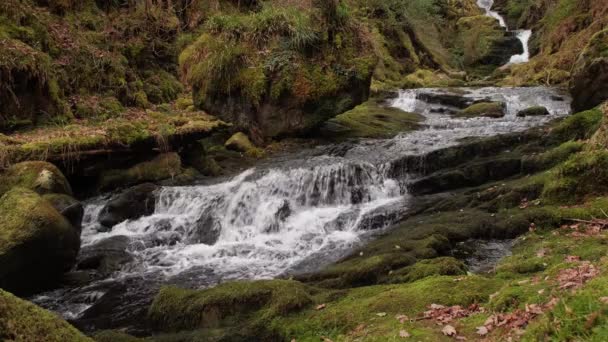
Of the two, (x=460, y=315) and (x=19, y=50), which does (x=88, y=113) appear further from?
(x=460, y=315)

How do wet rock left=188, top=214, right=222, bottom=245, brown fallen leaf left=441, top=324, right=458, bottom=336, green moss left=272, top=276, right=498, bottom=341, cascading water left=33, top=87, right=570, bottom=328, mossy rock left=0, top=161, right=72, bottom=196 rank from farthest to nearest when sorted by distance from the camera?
wet rock left=188, top=214, right=222, bottom=245
mossy rock left=0, top=161, right=72, bottom=196
cascading water left=33, top=87, right=570, bottom=328
green moss left=272, top=276, right=498, bottom=341
brown fallen leaf left=441, top=324, right=458, bottom=336

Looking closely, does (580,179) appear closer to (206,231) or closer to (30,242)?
(206,231)

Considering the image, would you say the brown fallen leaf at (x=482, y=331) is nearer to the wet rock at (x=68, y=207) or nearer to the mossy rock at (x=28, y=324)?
the mossy rock at (x=28, y=324)

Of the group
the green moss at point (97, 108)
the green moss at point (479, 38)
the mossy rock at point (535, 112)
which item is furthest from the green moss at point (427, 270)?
the green moss at point (479, 38)

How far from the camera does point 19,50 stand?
48.4 feet

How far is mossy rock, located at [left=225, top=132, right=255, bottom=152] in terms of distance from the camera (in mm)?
16297

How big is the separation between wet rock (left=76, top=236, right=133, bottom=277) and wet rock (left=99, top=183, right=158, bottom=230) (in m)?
1.11

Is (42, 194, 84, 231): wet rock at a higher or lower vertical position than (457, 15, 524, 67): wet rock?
lower

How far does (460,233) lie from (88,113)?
43.5 feet

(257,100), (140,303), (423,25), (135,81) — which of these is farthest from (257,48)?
(423,25)

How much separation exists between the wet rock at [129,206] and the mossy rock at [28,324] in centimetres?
970

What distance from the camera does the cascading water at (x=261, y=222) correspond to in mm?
9141

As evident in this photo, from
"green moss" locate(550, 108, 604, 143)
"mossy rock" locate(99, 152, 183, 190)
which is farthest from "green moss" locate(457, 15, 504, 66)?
"mossy rock" locate(99, 152, 183, 190)

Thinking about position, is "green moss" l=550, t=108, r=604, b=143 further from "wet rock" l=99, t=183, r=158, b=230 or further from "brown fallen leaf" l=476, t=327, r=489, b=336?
"wet rock" l=99, t=183, r=158, b=230
